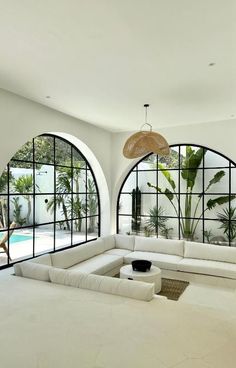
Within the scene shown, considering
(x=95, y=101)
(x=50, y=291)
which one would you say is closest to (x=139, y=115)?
(x=95, y=101)

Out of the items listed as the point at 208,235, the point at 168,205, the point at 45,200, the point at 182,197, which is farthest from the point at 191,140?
the point at 45,200

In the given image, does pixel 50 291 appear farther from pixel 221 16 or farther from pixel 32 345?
pixel 221 16

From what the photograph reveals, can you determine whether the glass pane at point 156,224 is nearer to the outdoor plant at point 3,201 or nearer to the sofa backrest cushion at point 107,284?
the outdoor plant at point 3,201

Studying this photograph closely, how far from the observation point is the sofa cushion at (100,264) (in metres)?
5.07

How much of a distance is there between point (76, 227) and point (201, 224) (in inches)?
131

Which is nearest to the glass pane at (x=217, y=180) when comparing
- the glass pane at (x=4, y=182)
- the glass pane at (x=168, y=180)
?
the glass pane at (x=168, y=180)

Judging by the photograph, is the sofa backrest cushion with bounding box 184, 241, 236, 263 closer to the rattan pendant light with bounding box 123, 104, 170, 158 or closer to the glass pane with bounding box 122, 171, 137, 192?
the rattan pendant light with bounding box 123, 104, 170, 158

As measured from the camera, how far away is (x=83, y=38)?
111 inches

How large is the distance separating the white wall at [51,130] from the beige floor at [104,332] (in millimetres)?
2348

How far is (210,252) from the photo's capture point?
5680 millimetres

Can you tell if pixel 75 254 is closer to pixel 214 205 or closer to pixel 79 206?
pixel 79 206

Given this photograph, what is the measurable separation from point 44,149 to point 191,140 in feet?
→ 11.7

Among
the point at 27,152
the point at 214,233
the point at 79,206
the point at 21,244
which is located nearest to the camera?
the point at 27,152

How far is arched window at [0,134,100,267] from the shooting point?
5.13 meters
